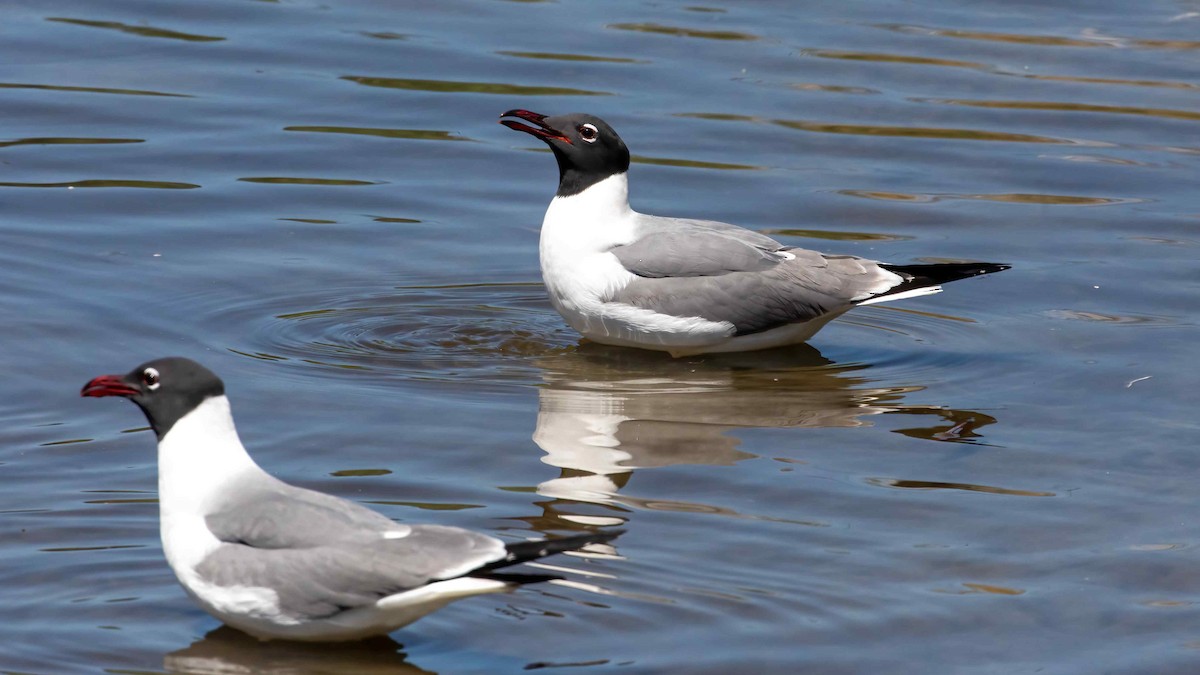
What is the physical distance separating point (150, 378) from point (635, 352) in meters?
4.05

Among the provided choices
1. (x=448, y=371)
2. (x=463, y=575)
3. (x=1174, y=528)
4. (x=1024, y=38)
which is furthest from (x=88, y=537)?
(x=1024, y=38)

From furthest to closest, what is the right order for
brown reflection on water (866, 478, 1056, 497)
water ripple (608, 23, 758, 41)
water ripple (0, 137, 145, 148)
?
1. water ripple (608, 23, 758, 41)
2. water ripple (0, 137, 145, 148)
3. brown reflection on water (866, 478, 1056, 497)

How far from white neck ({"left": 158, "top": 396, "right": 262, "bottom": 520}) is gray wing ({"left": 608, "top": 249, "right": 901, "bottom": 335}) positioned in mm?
3592

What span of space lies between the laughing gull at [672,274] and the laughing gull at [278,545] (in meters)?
3.56

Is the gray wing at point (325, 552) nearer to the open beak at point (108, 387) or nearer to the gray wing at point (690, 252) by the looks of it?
the open beak at point (108, 387)

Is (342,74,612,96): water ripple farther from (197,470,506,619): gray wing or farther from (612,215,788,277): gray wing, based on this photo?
(197,470,506,619): gray wing

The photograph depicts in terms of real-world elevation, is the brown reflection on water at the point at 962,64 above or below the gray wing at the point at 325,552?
above

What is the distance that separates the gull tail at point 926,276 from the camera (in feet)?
30.8

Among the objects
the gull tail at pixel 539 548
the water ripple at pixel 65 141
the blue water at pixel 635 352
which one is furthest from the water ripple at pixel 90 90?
the gull tail at pixel 539 548

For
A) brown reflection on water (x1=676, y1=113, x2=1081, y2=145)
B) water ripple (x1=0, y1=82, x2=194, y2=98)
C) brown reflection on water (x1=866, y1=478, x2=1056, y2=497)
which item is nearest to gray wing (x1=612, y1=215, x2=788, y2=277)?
brown reflection on water (x1=866, y1=478, x2=1056, y2=497)

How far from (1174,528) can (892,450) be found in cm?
134

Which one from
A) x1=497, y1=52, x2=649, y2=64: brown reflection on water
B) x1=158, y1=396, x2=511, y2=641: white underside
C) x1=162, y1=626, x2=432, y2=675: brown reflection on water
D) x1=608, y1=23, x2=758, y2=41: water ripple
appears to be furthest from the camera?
x1=608, y1=23, x2=758, y2=41: water ripple

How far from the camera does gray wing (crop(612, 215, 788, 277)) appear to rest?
9.32m

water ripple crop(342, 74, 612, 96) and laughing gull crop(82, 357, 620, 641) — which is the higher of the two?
water ripple crop(342, 74, 612, 96)
